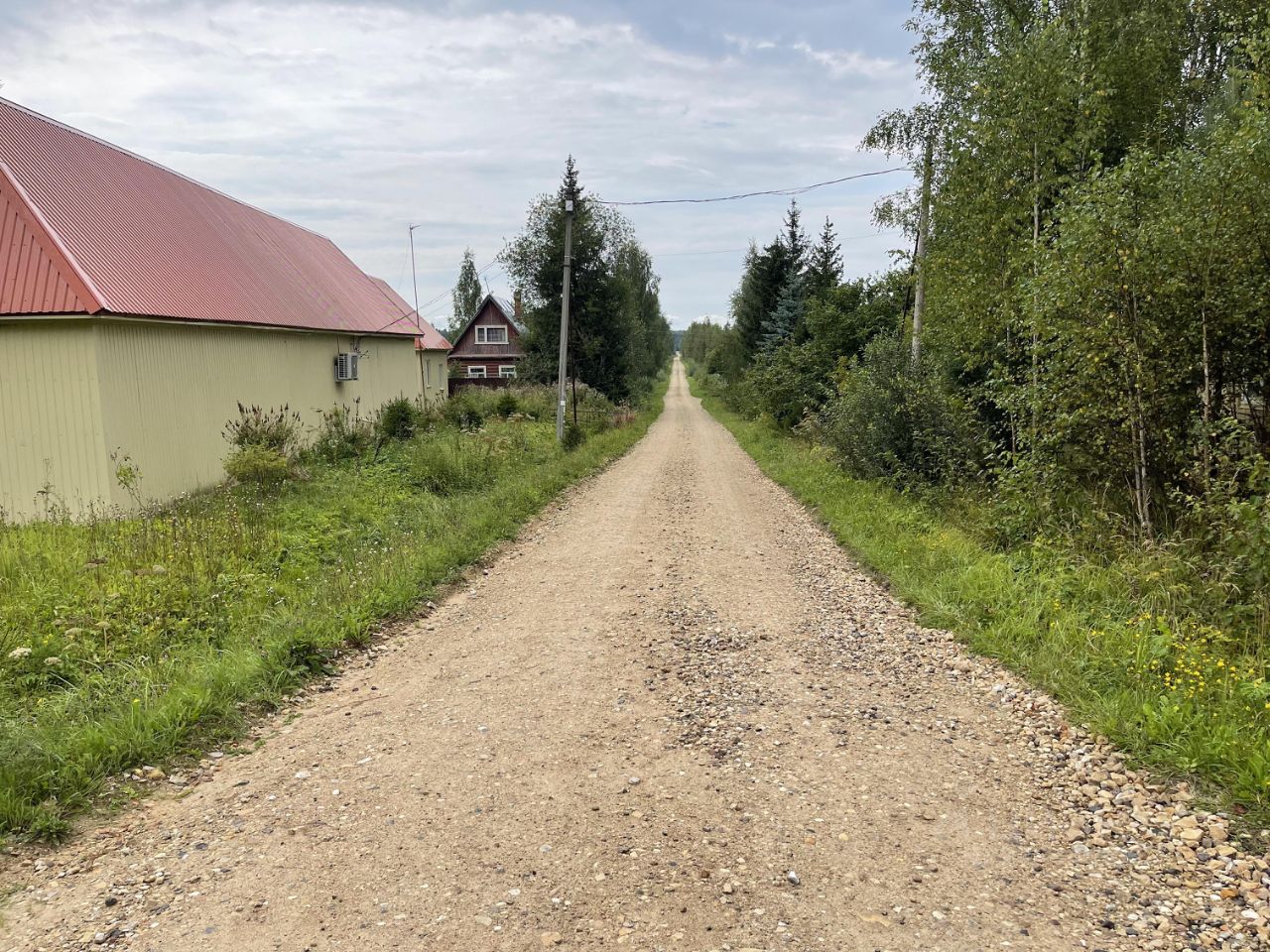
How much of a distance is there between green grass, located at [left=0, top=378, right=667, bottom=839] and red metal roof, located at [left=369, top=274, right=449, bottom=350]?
1533cm

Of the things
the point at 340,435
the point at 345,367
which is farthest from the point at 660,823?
the point at 345,367

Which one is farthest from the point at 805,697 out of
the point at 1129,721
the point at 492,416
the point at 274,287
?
the point at 492,416

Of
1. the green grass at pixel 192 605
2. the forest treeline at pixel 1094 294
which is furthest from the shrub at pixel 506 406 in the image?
the forest treeline at pixel 1094 294

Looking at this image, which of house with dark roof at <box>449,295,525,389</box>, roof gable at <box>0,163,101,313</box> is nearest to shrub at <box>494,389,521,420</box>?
roof gable at <box>0,163,101,313</box>

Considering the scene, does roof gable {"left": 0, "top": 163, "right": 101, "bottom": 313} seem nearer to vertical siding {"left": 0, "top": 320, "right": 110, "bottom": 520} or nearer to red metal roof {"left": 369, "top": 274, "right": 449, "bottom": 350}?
vertical siding {"left": 0, "top": 320, "right": 110, "bottom": 520}

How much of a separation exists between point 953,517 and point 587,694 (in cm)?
624

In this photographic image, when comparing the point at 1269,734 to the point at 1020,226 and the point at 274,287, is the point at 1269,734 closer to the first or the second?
the point at 1020,226

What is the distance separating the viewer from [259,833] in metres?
3.69

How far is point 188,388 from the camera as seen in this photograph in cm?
1253

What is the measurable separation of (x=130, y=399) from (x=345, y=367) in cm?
827

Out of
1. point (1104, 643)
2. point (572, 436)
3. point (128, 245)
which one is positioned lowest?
point (1104, 643)

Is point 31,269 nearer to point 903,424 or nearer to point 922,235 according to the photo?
point 903,424

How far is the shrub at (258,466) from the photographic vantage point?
12562 mm

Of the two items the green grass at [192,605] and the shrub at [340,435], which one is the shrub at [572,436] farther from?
the green grass at [192,605]
